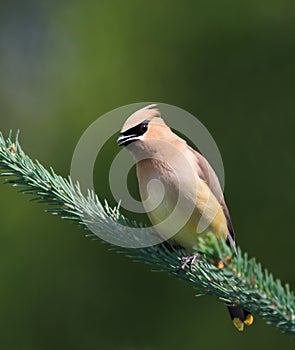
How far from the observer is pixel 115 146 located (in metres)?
5.27

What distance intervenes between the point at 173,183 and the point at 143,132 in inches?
13.9

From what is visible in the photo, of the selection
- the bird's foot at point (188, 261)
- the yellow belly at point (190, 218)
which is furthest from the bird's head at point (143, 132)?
the bird's foot at point (188, 261)

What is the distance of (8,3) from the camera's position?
8.11 meters

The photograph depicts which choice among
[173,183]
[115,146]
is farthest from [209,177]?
[115,146]

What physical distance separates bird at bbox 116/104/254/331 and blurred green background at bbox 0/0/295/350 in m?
1.42

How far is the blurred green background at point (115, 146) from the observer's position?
16.8ft

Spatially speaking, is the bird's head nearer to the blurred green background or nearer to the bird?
the bird

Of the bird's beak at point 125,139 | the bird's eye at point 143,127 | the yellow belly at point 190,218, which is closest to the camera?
the yellow belly at point 190,218

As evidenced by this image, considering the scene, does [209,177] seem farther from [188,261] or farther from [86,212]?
[86,212]

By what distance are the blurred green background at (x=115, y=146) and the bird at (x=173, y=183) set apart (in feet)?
4.66

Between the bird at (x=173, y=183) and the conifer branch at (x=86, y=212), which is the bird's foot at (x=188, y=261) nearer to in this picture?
the conifer branch at (x=86, y=212)

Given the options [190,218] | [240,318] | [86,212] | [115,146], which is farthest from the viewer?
[115,146]

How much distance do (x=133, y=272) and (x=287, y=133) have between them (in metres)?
1.59

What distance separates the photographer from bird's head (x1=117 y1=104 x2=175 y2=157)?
358 cm
